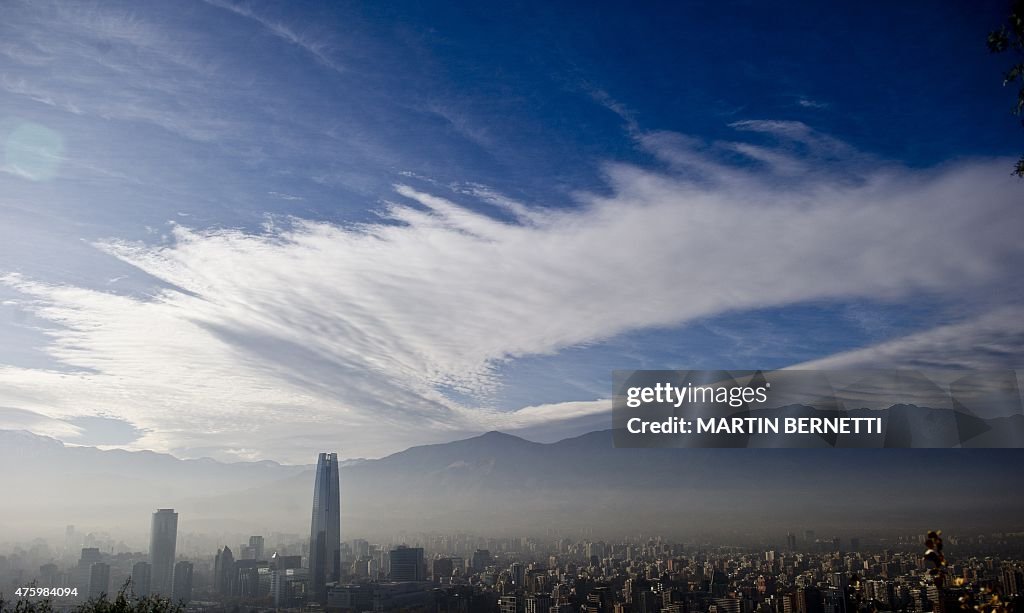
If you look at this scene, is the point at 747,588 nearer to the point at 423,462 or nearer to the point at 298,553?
the point at 423,462

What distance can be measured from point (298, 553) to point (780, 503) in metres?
24.1

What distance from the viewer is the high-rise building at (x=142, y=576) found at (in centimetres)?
2688

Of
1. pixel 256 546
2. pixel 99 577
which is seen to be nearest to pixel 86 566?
pixel 99 577

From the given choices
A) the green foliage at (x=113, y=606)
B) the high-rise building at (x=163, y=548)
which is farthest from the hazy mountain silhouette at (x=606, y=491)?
the green foliage at (x=113, y=606)

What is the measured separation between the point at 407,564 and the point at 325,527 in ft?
24.4

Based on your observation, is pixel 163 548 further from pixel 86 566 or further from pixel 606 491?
pixel 606 491

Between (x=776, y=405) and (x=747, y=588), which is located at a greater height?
(x=776, y=405)

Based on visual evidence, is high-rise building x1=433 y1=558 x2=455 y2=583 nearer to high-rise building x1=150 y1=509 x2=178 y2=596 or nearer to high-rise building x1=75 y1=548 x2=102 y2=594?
high-rise building x1=150 y1=509 x2=178 y2=596

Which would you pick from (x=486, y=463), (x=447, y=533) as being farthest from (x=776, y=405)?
(x=447, y=533)

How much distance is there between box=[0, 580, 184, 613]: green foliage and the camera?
7095 mm

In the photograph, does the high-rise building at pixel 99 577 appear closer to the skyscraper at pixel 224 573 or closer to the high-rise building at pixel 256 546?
the skyscraper at pixel 224 573

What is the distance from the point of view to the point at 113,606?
713 cm

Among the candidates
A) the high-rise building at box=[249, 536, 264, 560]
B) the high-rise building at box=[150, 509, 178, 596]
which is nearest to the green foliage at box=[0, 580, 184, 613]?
the high-rise building at box=[150, 509, 178, 596]

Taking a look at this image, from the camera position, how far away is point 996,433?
60.0 ft
